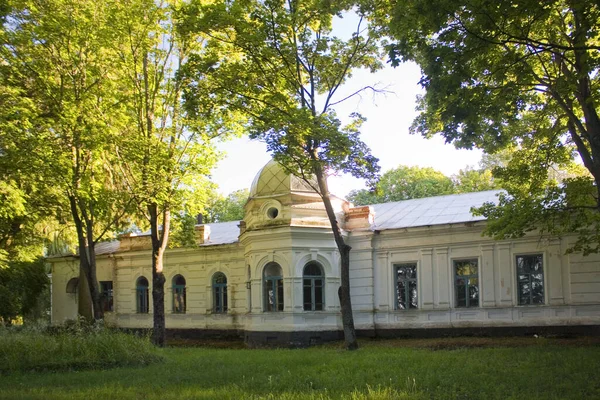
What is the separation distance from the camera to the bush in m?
14.9

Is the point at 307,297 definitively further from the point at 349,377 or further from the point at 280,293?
the point at 349,377

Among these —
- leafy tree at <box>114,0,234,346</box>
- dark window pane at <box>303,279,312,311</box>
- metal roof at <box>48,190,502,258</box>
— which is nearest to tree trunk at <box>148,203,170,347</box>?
leafy tree at <box>114,0,234,346</box>

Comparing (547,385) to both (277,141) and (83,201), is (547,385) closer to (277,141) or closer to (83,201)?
(277,141)

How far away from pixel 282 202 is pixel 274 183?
94cm

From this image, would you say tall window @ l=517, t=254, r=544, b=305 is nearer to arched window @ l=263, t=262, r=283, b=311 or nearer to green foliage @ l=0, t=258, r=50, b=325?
arched window @ l=263, t=262, r=283, b=311

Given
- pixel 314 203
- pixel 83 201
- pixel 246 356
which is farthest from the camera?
pixel 314 203

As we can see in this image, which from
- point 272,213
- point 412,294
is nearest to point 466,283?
point 412,294

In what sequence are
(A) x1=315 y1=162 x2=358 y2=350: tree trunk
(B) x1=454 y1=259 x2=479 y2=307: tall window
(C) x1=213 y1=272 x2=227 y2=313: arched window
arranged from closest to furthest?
1. (A) x1=315 y1=162 x2=358 y2=350: tree trunk
2. (B) x1=454 y1=259 x2=479 y2=307: tall window
3. (C) x1=213 y1=272 x2=227 y2=313: arched window

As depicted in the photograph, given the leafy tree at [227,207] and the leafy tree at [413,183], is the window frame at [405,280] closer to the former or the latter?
the leafy tree at [413,183]

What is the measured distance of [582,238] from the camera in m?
18.0

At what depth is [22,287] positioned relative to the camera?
34.9 meters

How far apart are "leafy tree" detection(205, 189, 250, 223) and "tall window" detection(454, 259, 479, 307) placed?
36.0 m

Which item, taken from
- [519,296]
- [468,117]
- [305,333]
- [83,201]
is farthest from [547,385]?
[83,201]

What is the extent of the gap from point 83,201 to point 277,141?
858 centimetres
